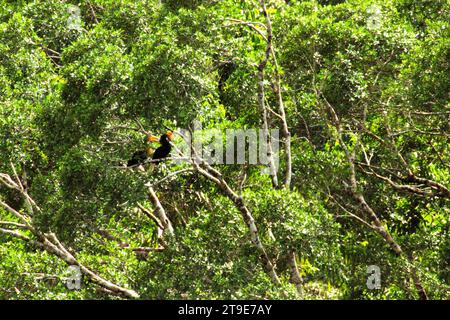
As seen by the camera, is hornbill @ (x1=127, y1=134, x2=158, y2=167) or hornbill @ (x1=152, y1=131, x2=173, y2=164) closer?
hornbill @ (x1=152, y1=131, x2=173, y2=164)

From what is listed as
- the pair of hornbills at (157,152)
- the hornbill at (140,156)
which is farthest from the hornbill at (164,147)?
the hornbill at (140,156)

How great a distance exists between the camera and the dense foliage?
48.1 ft

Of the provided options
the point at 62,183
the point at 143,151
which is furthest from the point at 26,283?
the point at 143,151

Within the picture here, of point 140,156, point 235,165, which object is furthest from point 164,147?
point 235,165

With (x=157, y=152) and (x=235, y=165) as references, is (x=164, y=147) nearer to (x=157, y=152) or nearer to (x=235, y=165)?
(x=157, y=152)

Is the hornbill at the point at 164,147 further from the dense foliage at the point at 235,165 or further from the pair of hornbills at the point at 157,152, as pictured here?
the dense foliage at the point at 235,165

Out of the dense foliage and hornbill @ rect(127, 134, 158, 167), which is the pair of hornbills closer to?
hornbill @ rect(127, 134, 158, 167)

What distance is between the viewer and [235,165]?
1767 centimetres

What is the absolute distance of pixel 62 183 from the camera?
15.0m

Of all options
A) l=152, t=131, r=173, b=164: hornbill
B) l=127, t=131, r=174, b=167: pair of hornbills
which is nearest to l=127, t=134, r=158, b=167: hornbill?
l=127, t=131, r=174, b=167: pair of hornbills
